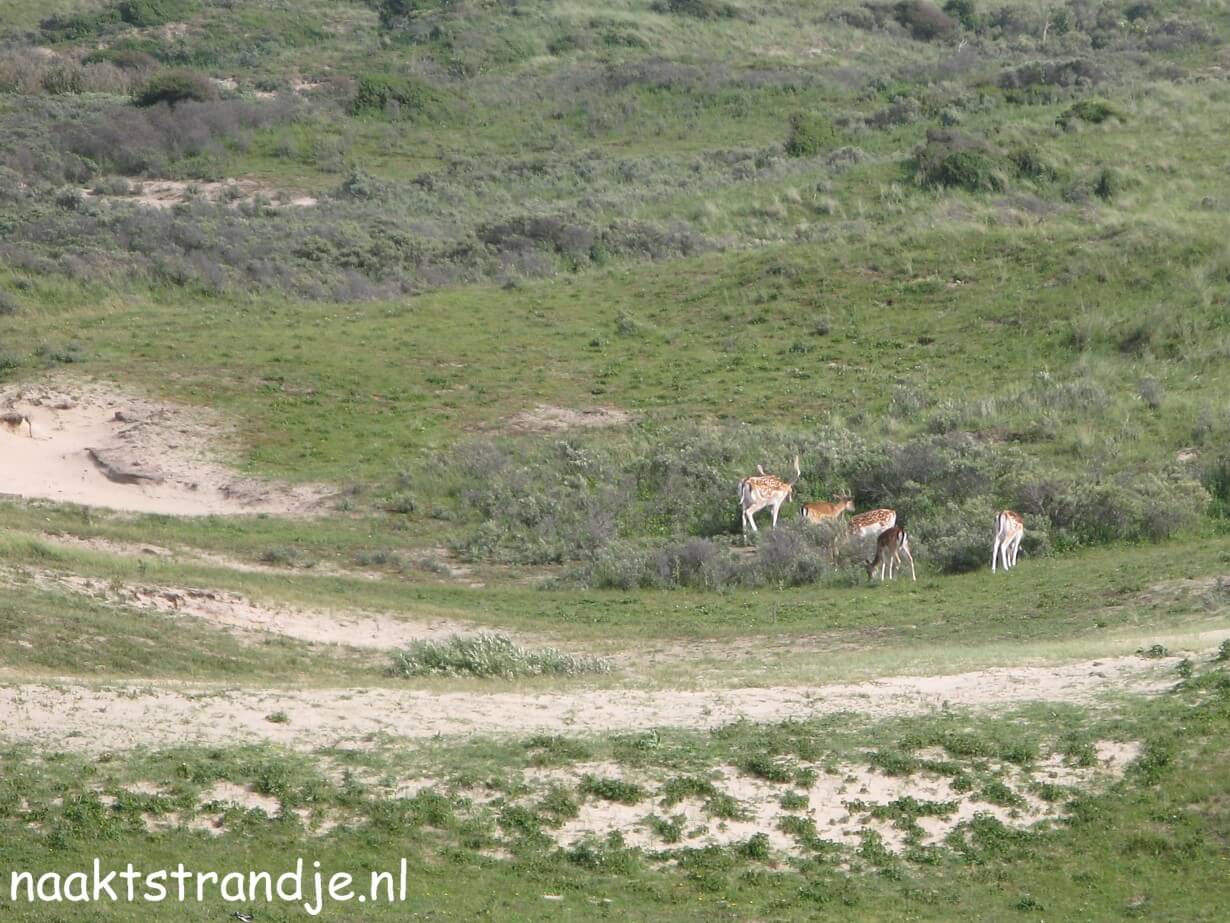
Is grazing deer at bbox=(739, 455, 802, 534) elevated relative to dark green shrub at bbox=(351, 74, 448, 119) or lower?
lower

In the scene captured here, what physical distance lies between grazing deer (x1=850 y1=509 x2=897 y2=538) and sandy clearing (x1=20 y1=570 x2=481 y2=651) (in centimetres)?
708

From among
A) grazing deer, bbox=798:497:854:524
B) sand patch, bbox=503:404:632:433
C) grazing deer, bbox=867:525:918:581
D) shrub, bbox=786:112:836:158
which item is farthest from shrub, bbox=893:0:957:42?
grazing deer, bbox=867:525:918:581

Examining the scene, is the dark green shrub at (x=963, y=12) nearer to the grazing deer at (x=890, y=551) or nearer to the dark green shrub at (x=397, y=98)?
the dark green shrub at (x=397, y=98)

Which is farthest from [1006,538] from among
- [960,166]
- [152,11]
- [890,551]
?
[152,11]

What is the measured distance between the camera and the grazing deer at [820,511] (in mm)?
28859

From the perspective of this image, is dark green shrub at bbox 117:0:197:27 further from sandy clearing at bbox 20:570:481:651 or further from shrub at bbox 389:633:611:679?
shrub at bbox 389:633:611:679

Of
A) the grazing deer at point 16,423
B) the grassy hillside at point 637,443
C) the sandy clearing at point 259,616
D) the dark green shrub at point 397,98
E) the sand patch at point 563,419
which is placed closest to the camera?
the grassy hillside at point 637,443

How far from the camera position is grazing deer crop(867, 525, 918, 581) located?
1053 inches

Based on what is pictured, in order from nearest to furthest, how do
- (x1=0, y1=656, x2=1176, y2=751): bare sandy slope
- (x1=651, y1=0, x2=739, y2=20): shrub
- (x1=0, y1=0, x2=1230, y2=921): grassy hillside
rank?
(x1=0, y1=0, x2=1230, y2=921): grassy hillside → (x1=0, y1=656, x2=1176, y2=751): bare sandy slope → (x1=651, y1=0, x2=739, y2=20): shrub

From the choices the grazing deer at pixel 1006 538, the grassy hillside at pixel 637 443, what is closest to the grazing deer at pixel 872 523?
the grassy hillside at pixel 637 443

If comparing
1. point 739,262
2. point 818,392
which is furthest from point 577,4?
point 818,392

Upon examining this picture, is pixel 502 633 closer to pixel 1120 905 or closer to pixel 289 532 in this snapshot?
pixel 289 532

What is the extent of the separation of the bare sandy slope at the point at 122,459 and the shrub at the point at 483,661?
11.0 metres

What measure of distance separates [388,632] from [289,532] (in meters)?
7.14
